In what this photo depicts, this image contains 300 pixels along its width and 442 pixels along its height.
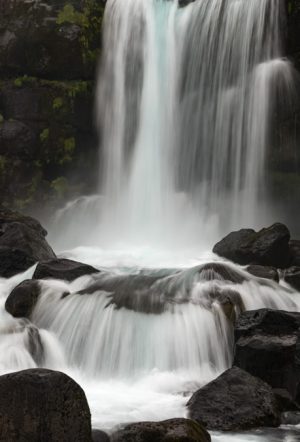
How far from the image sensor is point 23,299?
35.2 ft

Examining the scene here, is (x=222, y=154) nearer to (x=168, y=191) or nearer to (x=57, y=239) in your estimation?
(x=168, y=191)

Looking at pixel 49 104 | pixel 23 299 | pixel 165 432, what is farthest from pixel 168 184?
pixel 165 432

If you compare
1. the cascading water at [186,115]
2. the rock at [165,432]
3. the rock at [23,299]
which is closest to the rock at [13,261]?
the rock at [23,299]

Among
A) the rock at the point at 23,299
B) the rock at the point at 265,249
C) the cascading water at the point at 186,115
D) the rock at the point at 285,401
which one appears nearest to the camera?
the rock at the point at 285,401

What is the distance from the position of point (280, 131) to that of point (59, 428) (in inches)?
517

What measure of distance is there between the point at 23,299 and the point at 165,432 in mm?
5210

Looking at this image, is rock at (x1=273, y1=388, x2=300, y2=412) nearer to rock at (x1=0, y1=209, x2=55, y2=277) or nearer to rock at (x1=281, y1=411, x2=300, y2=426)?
rock at (x1=281, y1=411, x2=300, y2=426)

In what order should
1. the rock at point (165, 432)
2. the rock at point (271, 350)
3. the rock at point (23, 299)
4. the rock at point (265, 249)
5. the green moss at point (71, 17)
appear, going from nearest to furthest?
the rock at point (165, 432) < the rock at point (271, 350) < the rock at point (23, 299) < the rock at point (265, 249) < the green moss at point (71, 17)

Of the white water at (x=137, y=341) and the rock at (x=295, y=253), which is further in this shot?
the rock at (x=295, y=253)

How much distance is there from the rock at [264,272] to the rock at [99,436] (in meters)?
6.06

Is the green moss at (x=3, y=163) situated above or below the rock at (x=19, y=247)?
above

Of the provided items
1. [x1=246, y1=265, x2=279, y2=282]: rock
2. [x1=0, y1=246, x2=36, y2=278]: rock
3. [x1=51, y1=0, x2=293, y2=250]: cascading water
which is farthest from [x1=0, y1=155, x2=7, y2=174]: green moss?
[x1=246, y1=265, x2=279, y2=282]: rock

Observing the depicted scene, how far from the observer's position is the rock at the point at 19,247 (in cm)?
1298

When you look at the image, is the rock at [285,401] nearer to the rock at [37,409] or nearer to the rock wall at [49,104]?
the rock at [37,409]
